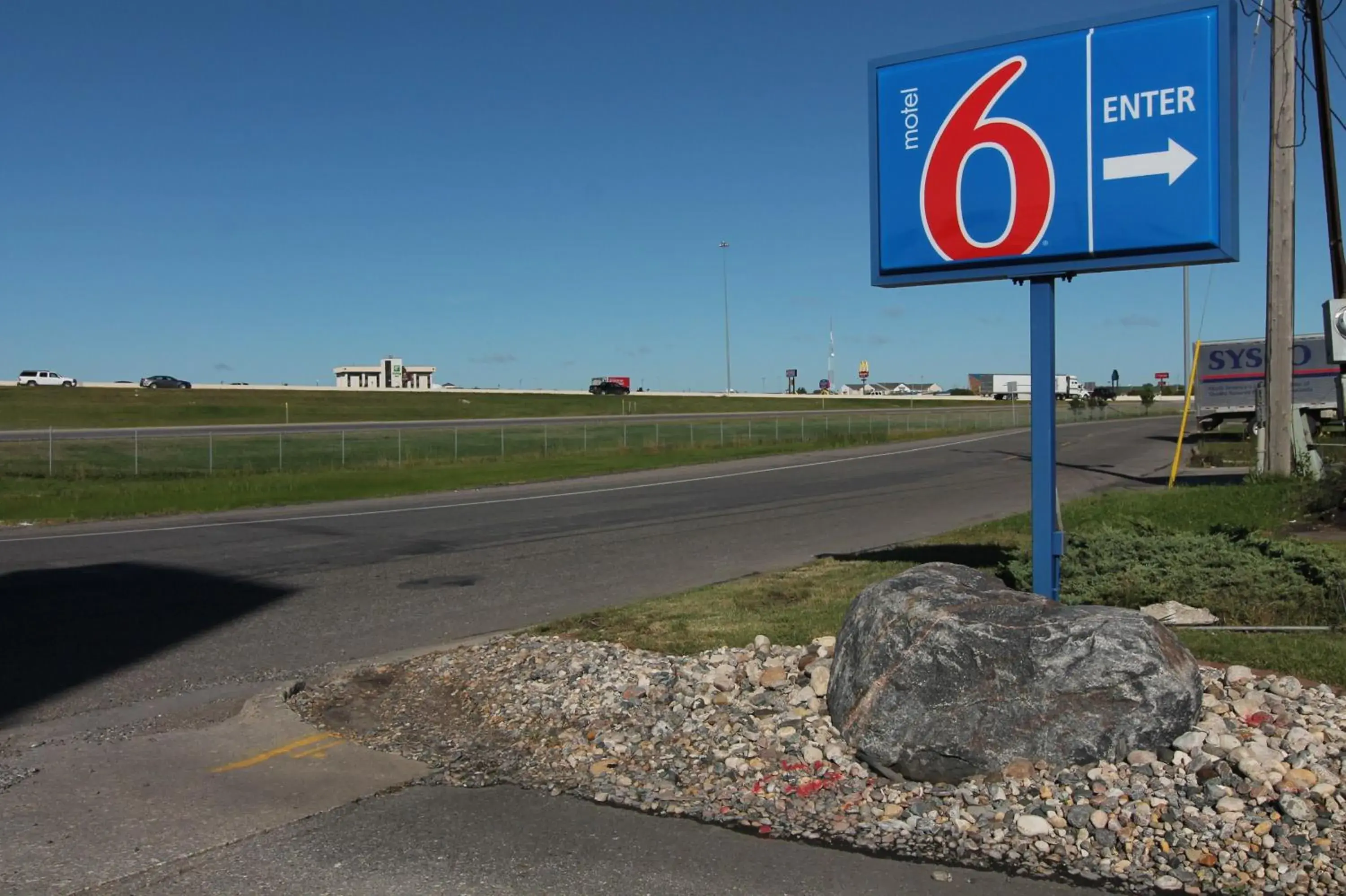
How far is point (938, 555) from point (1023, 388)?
324 ft

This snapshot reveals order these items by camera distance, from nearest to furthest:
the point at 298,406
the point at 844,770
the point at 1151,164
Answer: the point at 844,770, the point at 1151,164, the point at 298,406

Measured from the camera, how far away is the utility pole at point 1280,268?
762 inches

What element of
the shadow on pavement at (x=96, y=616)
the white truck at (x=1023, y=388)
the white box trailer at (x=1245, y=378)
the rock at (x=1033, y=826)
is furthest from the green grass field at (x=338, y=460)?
the white truck at (x=1023, y=388)

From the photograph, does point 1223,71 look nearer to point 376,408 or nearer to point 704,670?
point 704,670

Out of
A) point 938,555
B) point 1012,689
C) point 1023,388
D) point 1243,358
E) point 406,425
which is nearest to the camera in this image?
point 1012,689

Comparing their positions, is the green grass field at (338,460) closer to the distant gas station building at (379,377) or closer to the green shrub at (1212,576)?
the green shrub at (1212,576)

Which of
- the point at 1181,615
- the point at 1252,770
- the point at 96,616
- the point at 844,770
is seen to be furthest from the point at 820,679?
the point at 96,616

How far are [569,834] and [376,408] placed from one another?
2895 inches

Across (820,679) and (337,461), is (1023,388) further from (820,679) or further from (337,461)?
(820,679)

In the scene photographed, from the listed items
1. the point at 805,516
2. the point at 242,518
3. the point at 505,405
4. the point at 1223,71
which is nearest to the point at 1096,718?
the point at 1223,71

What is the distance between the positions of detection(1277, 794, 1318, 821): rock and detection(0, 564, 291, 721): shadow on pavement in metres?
7.07

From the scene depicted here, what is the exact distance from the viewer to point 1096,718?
5.22 metres

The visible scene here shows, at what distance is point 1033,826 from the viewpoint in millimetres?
4762

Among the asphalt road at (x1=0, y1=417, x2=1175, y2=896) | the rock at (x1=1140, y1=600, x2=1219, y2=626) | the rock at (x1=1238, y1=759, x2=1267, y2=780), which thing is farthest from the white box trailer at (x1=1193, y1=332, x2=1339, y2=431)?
the rock at (x1=1238, y1=759, x2=1267, y2=780)
